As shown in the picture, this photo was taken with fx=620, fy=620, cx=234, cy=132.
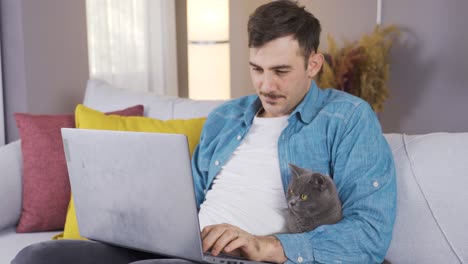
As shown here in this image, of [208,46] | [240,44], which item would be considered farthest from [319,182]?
[240,44]

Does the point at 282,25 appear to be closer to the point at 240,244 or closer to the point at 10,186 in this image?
the point at 240,244

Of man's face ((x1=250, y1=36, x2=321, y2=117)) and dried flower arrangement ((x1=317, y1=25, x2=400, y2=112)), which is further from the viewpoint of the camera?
dried flower arrangement ((x1=317, y1=25, x2=400, y2=112))

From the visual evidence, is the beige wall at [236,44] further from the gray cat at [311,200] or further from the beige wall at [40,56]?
the gray cat at [311,200]

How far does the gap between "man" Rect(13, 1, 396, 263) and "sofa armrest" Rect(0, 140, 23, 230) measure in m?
0.68

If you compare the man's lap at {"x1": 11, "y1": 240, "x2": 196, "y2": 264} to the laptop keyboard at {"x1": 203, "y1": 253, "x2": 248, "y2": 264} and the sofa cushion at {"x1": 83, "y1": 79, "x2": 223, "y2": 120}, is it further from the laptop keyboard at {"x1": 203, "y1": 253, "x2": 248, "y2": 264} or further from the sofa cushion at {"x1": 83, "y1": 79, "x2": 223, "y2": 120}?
the sofa cushion at {"x1": 83, "y1": 79, "x2": 223, "y2": 120}

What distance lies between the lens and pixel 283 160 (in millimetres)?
1515

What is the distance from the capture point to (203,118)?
205 cm

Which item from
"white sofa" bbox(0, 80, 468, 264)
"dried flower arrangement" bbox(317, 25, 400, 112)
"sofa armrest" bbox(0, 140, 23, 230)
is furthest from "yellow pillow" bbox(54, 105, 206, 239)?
"dried flower arrangement" bbox(317, 25, 400, 112)

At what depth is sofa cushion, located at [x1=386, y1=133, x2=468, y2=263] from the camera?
1495mm

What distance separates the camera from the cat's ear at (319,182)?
4.24ft

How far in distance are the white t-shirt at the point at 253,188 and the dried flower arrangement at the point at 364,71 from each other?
1900 mm

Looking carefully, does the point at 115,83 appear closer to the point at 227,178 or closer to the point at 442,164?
the point at 227,178

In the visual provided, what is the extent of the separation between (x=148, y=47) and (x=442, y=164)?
2652 millimetres

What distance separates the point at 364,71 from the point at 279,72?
2.06 m
